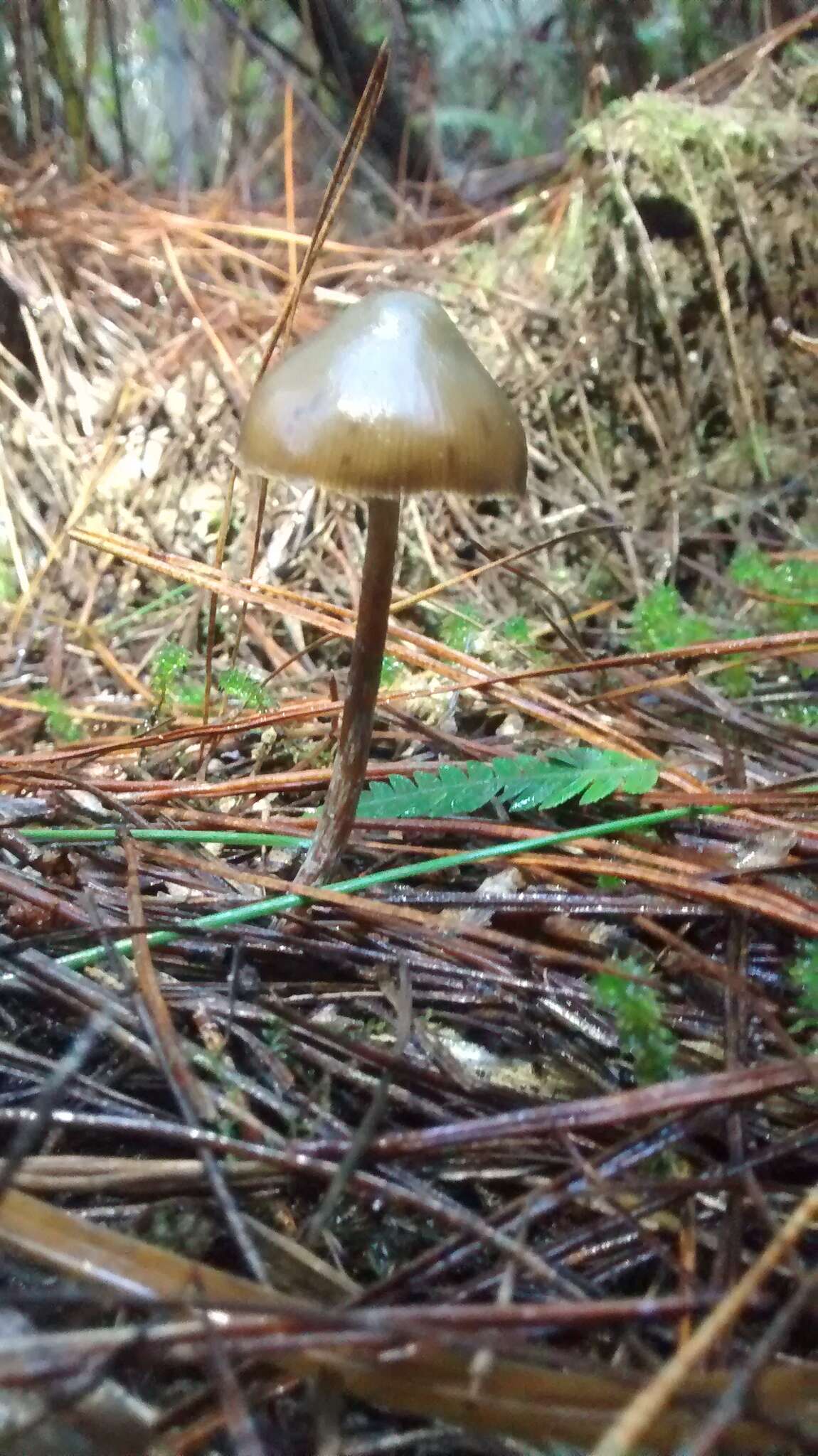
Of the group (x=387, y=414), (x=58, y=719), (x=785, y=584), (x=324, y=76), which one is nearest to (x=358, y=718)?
(x=387, y=414)

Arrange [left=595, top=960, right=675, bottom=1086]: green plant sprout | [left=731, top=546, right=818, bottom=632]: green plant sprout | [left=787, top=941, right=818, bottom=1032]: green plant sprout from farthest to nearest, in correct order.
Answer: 1. [left=731, top=546, right=818, bottom=632]: green plant sprout
2. [left=787, top=941, right=818, bottom=1032]: green plant sprout
3. [left=595, top=960, right=675, bottom=1086]: green plant sprout

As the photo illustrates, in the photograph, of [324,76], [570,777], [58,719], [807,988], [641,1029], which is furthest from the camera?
[324,76]

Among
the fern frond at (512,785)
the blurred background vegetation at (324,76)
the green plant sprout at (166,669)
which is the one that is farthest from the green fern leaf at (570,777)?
the blurred background vegetation at (324,76)

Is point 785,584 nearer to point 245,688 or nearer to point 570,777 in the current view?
point 570,777

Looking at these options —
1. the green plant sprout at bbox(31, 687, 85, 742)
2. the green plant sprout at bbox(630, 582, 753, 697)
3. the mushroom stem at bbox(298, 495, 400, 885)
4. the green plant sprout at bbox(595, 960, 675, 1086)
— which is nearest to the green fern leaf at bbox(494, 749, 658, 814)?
the mushroom stem at bbox(298, 495, 400, 885)

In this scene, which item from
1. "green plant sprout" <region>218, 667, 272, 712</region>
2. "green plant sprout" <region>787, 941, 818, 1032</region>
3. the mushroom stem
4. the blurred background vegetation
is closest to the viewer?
"green plant sprout" <region>787, 941, 818, 1032</region>

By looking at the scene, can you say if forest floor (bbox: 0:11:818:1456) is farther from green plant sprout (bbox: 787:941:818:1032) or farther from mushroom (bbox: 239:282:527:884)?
mushroom (bbox: 239:282:527:884)

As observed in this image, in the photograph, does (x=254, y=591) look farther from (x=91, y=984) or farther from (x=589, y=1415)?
(x=589, y=1415)

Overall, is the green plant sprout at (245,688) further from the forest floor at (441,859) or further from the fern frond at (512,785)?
the fern frond at (512,785)
